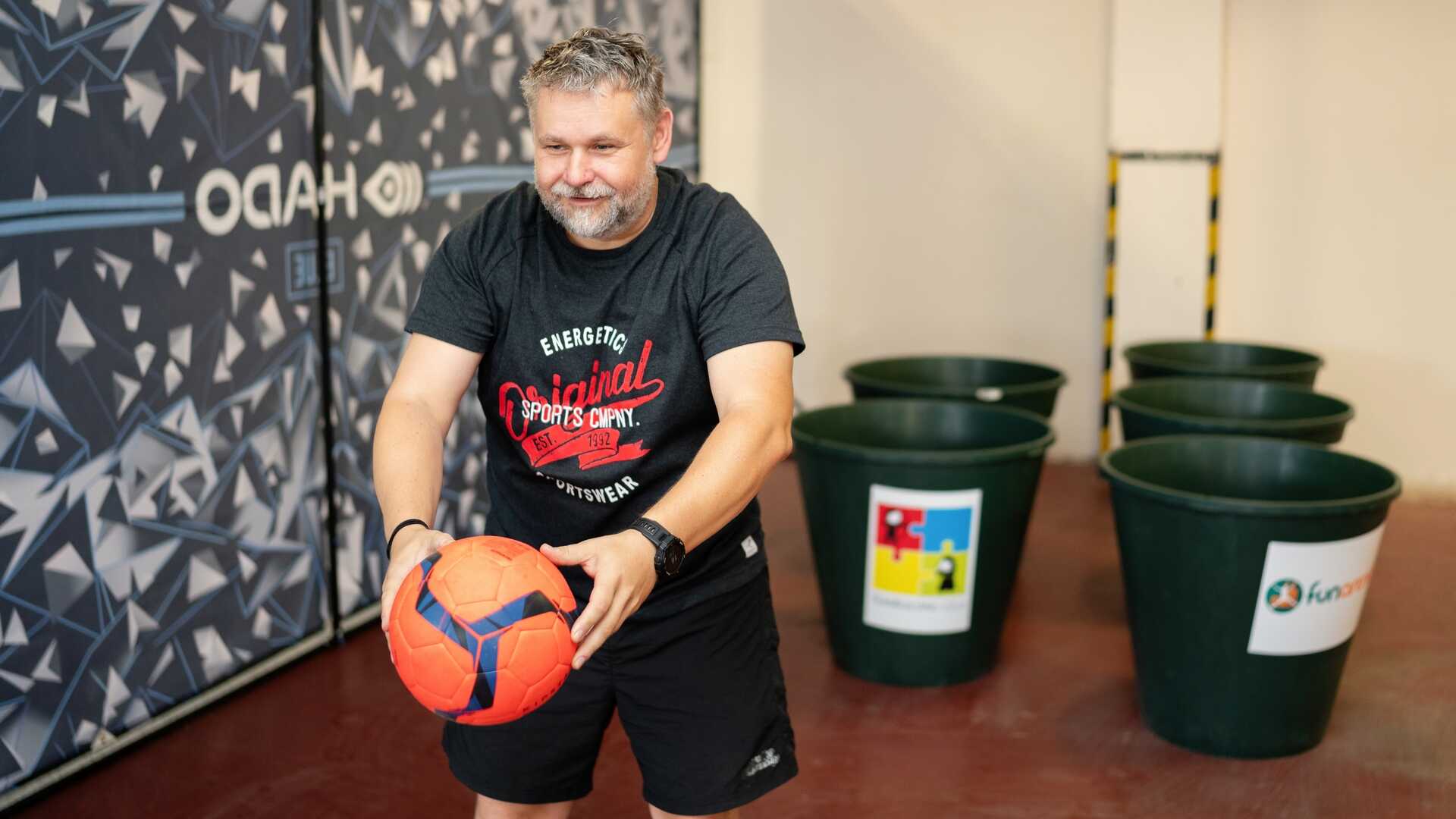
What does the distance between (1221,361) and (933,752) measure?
2916mm

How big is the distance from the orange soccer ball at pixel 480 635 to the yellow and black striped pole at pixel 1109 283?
489cm

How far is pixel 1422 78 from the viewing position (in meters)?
5.93

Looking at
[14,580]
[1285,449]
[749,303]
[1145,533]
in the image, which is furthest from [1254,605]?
[14,580]

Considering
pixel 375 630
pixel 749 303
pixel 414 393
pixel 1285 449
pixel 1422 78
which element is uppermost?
pixel 1422 78

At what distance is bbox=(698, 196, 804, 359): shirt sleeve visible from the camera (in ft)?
6.61

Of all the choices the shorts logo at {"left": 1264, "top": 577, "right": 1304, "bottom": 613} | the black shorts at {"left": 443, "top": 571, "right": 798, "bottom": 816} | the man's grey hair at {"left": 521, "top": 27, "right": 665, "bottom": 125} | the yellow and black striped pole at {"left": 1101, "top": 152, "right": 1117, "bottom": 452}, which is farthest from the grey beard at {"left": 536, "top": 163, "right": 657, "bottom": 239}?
the yellow and black striped pole at {"left": 1101, "top": 152, "right": 1117, "bottom": 452}

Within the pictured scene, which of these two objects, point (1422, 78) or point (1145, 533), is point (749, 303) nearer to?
point (1145, 533)

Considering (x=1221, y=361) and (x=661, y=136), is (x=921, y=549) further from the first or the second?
(x=1221, y=361)

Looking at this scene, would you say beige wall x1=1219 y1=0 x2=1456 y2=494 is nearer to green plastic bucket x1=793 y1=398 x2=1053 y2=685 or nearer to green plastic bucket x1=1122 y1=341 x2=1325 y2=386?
green plastic bucket x1=1122 y1=341 x2=1325 y2=386

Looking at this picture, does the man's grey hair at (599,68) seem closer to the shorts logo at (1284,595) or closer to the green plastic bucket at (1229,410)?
the shorts logo at (1284,595)

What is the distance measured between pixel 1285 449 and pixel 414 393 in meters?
2.71

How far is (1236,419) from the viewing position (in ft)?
14.9

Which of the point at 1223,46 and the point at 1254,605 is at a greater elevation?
the point at 1223,46

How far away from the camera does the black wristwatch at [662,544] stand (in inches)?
71.8
